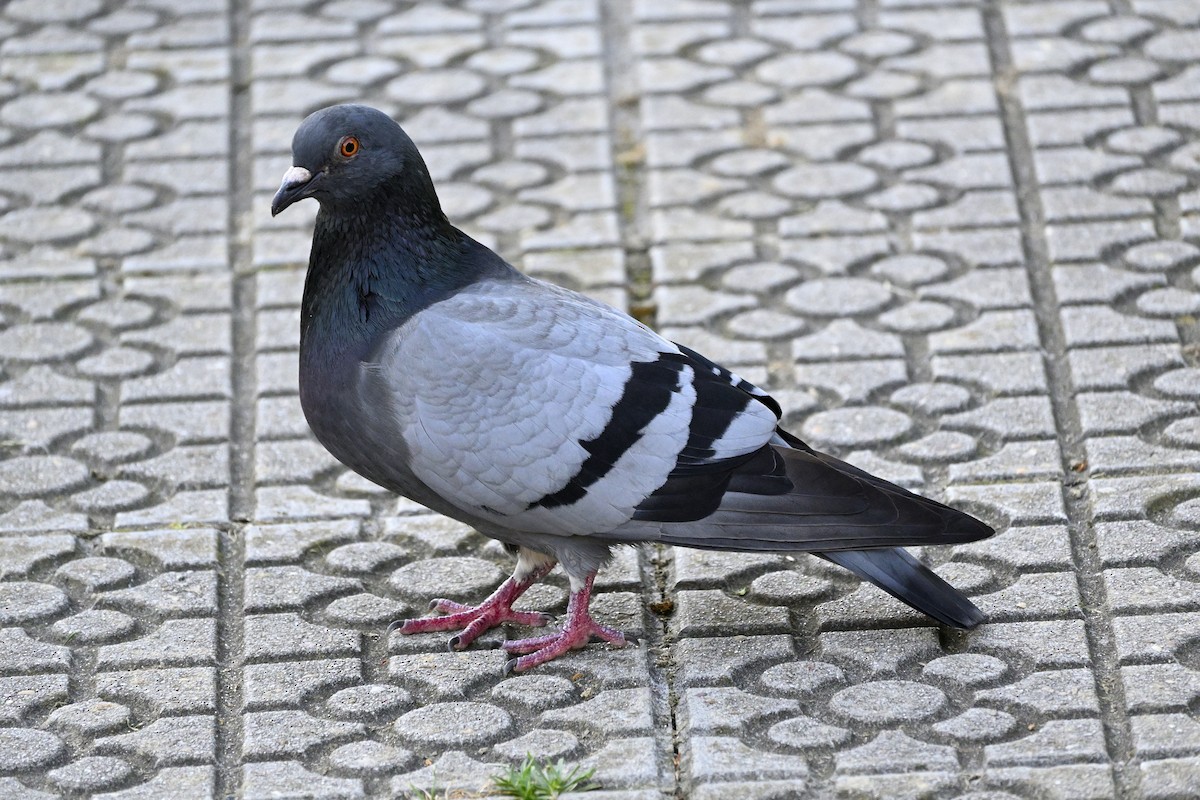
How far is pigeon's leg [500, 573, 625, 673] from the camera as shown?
429cm

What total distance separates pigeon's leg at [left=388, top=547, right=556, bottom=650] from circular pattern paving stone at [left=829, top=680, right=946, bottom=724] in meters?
0.88

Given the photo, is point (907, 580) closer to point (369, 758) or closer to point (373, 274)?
point (369, 758)

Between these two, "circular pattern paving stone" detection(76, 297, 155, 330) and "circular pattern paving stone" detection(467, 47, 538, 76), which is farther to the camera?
"circular pattern paving stone" detection(467, 47, 538, 76)

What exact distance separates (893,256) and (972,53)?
5.26 ft

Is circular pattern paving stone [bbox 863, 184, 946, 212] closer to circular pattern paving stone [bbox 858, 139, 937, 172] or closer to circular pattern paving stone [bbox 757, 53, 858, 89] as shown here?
circular pattern paving stone [bbox 858, 139, 937, 172]

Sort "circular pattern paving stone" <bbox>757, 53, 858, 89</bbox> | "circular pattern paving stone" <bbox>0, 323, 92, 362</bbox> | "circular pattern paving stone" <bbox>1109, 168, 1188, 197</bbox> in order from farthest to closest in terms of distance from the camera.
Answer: "circular pattern paving stone" <bbox>757, 53, 858, 89</bbox>, "circular pattern paving stone" <bbox>1109, 168, 1188, 197</bbox>, "circular pattern paving stone" <bbox>0, 323, 92, 362</bbox>

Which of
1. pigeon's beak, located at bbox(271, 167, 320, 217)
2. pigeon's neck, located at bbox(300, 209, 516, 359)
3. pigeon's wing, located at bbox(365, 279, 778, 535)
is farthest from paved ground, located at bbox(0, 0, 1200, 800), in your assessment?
pigeon's beak, located at bbox(271, 167, 320, 217)

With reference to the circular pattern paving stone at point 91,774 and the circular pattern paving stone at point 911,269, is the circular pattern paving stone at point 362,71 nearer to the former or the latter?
the circular pattern paving stone at point 911,269

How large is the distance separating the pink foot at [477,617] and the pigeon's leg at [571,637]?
0.32 ft

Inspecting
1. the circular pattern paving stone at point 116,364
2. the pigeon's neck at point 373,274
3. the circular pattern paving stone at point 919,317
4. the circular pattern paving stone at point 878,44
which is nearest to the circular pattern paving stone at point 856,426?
the circular pattern paving stone at point 919,317

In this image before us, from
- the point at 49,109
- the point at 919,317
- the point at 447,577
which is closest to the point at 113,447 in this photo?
the point at 447,577

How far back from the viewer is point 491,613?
4.43m

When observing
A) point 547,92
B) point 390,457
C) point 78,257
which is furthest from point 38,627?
point 547,92

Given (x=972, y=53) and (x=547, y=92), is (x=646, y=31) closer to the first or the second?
(x=547, y=92)
